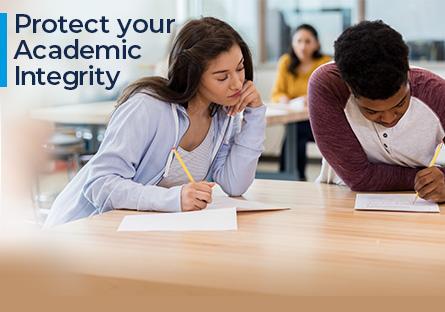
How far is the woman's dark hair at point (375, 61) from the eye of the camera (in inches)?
59.4

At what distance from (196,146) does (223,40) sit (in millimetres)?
259

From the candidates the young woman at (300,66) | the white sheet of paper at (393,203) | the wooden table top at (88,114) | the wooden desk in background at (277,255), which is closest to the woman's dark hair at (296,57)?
the young woman at (300,66)

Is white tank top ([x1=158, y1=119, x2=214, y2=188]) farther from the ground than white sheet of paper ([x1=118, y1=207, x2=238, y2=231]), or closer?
farther from the ground

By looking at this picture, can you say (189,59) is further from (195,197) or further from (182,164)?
(195,197)

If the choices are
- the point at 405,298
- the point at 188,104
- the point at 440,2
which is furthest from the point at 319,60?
the point at 405,298

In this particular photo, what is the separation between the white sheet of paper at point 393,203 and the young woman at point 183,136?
29 cm

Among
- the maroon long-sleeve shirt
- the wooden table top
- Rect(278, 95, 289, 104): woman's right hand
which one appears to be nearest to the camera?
the maroon long-sleeve shirt

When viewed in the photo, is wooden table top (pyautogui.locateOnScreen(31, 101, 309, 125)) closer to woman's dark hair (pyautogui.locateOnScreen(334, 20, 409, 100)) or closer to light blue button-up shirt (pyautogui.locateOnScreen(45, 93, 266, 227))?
light blue button-up shirt (pyautogui.locateOnScreen(45, 93, 266, 227))

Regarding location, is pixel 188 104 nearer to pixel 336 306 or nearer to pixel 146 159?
pixel 146 159

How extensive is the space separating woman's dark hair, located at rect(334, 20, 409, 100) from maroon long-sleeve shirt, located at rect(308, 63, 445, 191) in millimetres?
162

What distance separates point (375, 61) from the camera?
1516mm

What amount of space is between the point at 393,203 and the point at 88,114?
2286 millimetres

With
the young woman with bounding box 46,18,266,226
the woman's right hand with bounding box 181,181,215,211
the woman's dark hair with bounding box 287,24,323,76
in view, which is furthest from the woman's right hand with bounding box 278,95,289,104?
the woman's right hand with bounding box 181,181,215,211

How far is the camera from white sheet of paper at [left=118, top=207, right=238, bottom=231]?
1.38 m
